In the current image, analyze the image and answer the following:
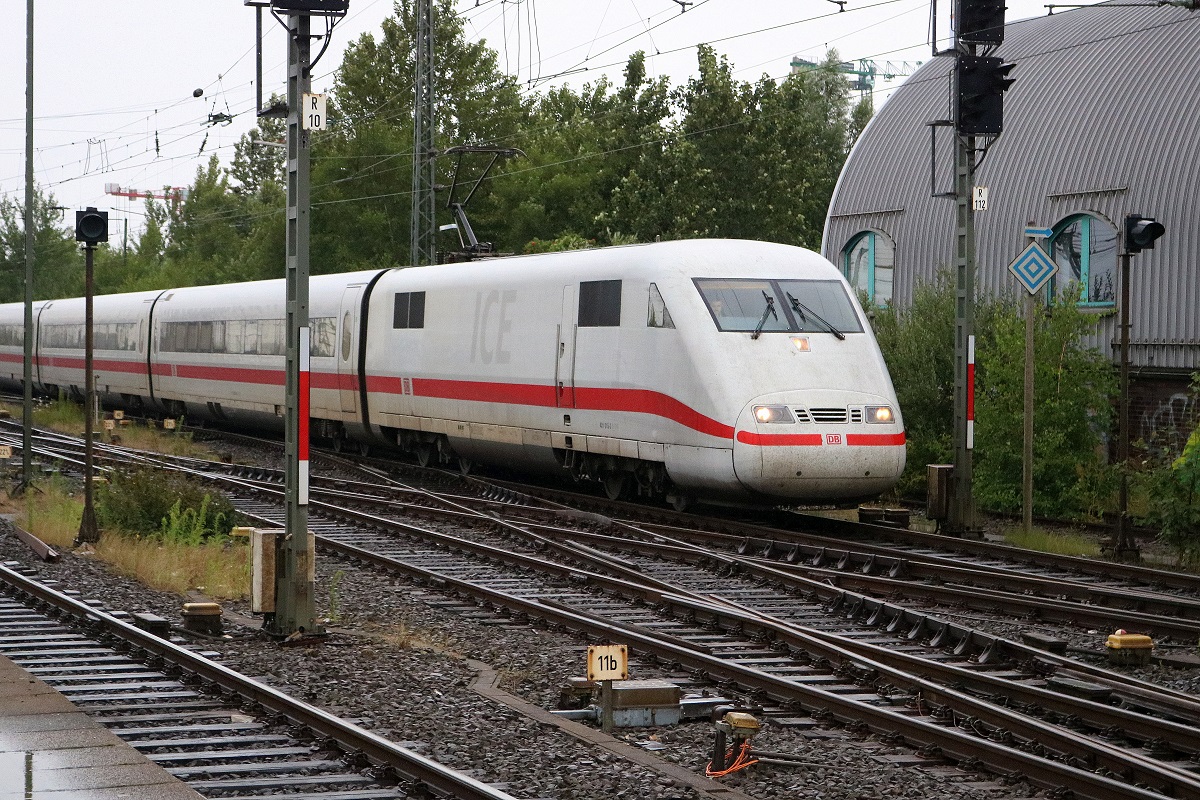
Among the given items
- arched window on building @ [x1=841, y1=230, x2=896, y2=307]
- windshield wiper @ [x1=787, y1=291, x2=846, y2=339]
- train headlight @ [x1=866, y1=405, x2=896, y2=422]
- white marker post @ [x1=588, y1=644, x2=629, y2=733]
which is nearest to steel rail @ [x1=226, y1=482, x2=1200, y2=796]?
white marker post @ [x1=588, y1=644, x2=629, y2=733]

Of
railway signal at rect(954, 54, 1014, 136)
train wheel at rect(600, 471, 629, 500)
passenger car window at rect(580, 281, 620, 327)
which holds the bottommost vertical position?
train wheel at rect(600, 471, 629, 500)

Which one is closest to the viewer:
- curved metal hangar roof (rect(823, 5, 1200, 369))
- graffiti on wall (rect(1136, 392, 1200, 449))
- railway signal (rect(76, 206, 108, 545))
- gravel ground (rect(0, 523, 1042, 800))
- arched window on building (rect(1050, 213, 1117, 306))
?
gravel ground (rect(0, 523, 1042, 800))

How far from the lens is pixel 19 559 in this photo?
14984 mm

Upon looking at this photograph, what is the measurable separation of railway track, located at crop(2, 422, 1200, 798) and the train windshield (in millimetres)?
2581

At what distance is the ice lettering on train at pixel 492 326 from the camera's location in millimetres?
20531

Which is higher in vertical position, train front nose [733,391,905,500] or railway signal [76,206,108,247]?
railway signal [76,206,108,247]

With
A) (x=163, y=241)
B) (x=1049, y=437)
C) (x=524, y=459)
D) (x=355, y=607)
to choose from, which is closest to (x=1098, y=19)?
(x=1049, y=437)

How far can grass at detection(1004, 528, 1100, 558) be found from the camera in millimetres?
16312

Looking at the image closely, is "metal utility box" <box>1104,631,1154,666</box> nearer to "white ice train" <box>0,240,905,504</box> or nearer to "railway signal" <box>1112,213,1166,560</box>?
"white ice train" <box>0,240,905,504</box>

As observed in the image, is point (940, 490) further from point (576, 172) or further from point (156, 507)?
point (576, 172)

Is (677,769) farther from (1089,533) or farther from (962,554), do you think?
(1089,533)

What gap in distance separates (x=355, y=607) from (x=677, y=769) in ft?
18.1

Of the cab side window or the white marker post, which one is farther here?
the cab side window

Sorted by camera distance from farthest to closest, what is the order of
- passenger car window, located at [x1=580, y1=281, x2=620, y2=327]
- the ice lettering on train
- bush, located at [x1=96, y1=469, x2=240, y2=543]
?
the ice lettering on train
passenger car window, located at [x1=580, y1=281, x2=620, y2=327]
bush, located at [x1=96, y1=469, x2=240, y2=543]
